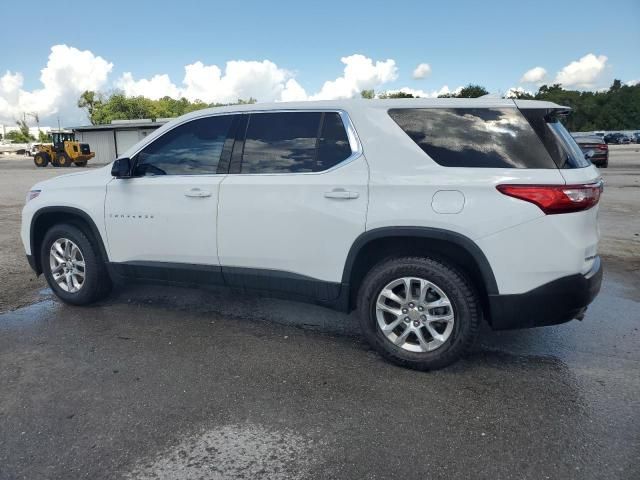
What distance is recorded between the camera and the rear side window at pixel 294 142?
356cm

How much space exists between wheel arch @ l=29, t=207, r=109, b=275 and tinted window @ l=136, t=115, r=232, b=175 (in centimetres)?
73

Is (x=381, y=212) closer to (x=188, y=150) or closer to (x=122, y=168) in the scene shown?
(x=188, y=150)

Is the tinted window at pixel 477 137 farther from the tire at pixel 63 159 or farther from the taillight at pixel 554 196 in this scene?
the tire at pixel 63 159

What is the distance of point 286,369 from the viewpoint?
3.41m

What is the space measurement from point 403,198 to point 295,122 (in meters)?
1.07

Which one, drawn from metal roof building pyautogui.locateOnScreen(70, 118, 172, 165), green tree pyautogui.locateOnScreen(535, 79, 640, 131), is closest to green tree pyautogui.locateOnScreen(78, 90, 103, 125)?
metal roof building pyautogui.locateOnScreen(70, 118, 172, 165)

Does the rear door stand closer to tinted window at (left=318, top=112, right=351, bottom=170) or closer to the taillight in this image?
tinted window at (left=318, top=112, right=351, bottom=170)

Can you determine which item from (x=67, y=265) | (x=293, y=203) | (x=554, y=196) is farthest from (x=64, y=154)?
(x=554, y=196)

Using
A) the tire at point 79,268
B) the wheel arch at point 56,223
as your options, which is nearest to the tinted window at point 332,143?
the wheel arch at point 56,223

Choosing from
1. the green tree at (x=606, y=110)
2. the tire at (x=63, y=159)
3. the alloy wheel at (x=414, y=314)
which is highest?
the green tree at (x=606, y=110)

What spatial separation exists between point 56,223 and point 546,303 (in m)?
4.29

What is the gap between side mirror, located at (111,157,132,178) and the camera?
4148 millimetres

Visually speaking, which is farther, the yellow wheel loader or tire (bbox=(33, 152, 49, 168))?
tire (bbox=(33, 152, 49, 168))

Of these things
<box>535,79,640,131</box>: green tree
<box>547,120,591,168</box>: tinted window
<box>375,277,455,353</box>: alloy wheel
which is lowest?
<box>375,277,455,353</box>: alloy wheel
